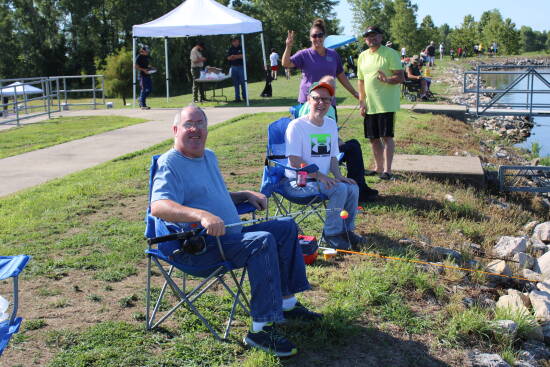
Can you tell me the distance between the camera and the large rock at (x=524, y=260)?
19.3 ft

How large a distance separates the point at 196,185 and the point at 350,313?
133 centimetres

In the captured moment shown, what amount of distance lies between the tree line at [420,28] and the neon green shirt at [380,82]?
51.7 metres

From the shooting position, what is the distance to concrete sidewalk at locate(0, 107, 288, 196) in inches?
341

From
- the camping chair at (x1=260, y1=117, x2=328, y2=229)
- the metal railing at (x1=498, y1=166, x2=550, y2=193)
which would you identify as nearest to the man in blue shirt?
the camping chair at (x1=260, y1=117, x2=328, y2=229)

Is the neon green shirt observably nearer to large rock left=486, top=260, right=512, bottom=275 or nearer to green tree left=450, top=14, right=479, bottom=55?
large rock left=486, top=260, right=512, bottom=275

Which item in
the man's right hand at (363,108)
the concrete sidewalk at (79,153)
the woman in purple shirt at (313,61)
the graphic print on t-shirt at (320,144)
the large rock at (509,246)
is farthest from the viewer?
the concrete sidewalk at (79,153)

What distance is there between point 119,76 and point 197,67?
14760mm

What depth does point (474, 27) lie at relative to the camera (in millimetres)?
88812

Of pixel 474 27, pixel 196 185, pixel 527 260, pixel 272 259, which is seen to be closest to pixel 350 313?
pixel 272 259

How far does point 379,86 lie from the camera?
24.7ft

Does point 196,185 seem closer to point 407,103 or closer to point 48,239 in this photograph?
point 48,239

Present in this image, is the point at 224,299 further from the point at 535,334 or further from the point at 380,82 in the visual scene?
the point at 380,82

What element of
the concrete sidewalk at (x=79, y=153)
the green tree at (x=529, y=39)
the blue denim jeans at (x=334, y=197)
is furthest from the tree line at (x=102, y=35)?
the green tree at (x=529, y=39)

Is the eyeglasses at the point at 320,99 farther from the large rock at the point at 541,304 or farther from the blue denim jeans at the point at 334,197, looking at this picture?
the large rock at the point at 541,304
